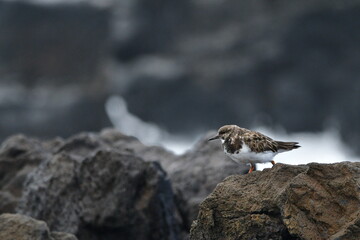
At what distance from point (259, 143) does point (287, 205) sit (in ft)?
6.59

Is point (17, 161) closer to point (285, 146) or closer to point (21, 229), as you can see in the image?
point (21, 229)

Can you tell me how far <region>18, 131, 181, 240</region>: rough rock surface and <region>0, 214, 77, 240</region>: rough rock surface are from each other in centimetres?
325

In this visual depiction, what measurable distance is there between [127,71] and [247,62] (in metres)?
6.11

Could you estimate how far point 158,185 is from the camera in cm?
1455

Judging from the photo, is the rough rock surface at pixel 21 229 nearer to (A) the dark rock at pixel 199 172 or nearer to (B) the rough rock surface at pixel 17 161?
(A) the dark rock at pixel 199 172

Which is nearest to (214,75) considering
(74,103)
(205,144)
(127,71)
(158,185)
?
(127,71)

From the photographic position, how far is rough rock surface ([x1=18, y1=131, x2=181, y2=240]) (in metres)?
14.1

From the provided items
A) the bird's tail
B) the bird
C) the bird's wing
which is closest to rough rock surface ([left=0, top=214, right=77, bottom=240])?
the bird

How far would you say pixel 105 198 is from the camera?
46.5ft

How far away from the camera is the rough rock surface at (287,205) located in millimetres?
8078

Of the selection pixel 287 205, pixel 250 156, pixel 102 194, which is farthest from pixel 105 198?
pixel 287 205

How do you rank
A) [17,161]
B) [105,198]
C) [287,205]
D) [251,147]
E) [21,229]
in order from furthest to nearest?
1. [17,161]
2. [105,198]
3. [21,229]
4. [251,147]
5. [287,205]

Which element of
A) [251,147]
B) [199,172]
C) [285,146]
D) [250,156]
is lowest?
[250,156]

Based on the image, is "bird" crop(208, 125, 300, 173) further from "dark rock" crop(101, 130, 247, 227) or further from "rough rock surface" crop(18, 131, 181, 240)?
"dark rock" crop(101, 130, 247, 227)
